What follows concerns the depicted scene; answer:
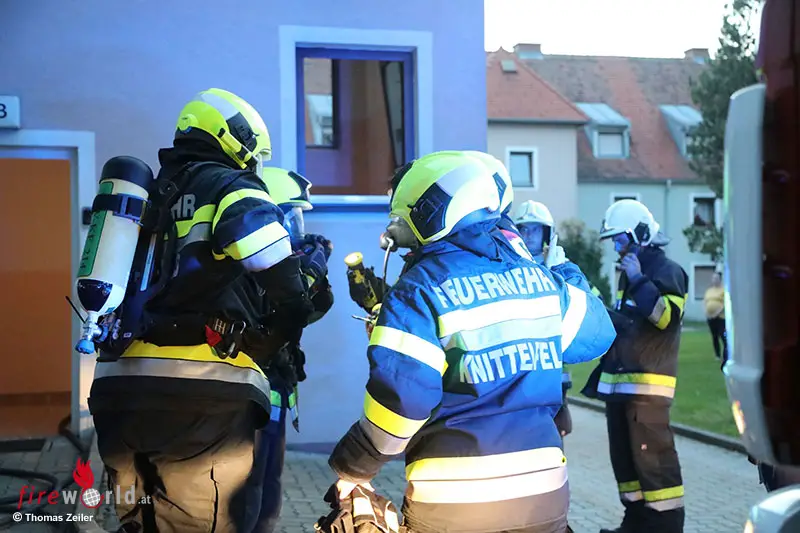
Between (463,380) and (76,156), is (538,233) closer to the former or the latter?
(463,380)

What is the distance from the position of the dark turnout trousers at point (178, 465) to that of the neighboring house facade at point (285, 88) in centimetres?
381

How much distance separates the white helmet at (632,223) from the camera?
5.61 metres

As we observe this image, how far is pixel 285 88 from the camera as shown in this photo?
7168mm

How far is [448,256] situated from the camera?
8.83 ft

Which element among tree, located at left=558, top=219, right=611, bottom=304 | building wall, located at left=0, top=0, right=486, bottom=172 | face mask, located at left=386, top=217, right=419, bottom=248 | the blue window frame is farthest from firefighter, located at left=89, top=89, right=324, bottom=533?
tree, located at left=558, top=219, right=611, bottom=304

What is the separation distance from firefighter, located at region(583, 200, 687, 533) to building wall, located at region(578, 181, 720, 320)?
111ft

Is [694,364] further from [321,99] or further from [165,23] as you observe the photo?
[165,23]

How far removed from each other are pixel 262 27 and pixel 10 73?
208 cm

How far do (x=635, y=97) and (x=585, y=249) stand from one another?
1564 centimetres

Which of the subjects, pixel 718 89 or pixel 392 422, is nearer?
pixel 392 422

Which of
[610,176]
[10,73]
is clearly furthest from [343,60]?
[610,176]

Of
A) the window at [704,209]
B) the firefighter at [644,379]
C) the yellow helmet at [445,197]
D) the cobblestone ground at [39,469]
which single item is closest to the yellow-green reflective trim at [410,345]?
the yellow helmet at [445,197]

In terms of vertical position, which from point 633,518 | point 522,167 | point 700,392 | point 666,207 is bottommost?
point 700,392

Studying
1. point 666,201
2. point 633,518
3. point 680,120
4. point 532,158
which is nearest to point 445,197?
point 633,518
